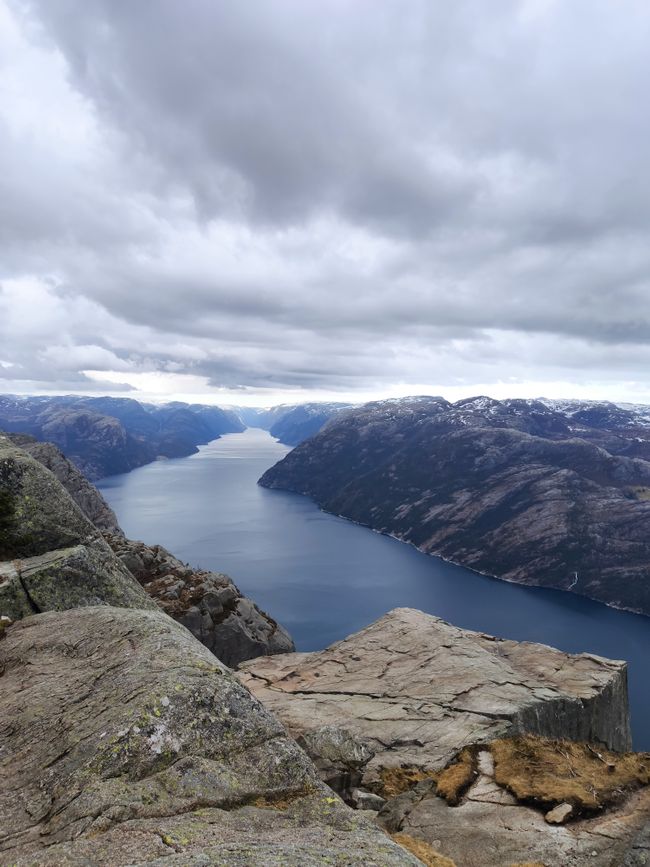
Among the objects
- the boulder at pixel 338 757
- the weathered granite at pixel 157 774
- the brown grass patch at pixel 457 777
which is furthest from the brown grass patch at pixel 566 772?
the weathered granite at pixel 157 774

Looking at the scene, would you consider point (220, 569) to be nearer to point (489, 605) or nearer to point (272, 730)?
point (489, 605)

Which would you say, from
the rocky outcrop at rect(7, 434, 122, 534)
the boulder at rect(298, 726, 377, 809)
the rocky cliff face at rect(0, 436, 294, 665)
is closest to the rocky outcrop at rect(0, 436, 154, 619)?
the rocky cliff face at rect(0, 436, 294, 665)

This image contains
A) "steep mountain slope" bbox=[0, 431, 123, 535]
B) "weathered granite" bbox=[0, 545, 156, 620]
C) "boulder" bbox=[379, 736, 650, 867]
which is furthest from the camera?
"steep mountain slope" bbox=[0, 431, 123, 535]

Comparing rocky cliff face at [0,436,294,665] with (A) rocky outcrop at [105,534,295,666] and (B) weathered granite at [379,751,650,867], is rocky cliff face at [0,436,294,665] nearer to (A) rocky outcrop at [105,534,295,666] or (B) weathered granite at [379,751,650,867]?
(B) weathered granite at [379,751,650,867]

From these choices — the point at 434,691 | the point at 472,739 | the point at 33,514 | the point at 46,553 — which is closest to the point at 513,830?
the point at 472,739

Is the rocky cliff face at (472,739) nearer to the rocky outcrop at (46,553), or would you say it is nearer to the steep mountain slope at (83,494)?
the rocky outcrop at (46,553)

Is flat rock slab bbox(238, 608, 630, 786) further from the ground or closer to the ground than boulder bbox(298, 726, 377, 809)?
closer to the ground
